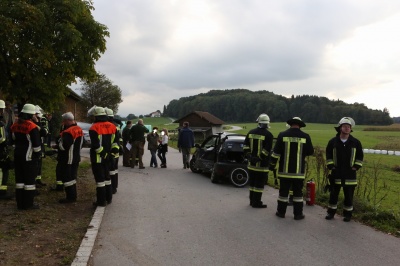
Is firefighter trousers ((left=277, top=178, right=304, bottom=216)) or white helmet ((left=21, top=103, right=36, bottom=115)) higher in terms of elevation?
white helmet ((left=21, top=103, right=36, bottom=115))

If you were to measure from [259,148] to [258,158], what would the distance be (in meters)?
0.29

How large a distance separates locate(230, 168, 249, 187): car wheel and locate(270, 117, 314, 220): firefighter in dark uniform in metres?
3.35

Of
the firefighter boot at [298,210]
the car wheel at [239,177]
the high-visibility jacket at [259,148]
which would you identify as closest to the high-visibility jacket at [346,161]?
the firefighter boot at [298,210]

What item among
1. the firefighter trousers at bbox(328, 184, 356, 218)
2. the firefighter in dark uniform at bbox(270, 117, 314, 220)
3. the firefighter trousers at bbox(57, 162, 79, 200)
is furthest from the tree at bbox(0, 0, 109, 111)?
the firefighter trousers at bbox(328, 184, 356, 218)

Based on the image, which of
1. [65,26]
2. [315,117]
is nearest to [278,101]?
[315,117]

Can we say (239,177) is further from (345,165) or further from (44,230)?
(44,230)

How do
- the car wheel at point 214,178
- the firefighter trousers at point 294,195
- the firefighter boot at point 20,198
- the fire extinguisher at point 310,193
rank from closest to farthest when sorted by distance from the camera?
the firefighter boot at point 20,198 → the firefighter trousers at point 294,195 → the fire extinguisher at point 310,193 → the car wheel at point 214,178

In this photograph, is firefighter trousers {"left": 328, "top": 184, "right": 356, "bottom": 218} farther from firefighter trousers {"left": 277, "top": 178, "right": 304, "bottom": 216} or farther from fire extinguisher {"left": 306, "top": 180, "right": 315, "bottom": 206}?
fire extinguisher {"left": 306, "top": 180, "right": 315, "bottom": 206}

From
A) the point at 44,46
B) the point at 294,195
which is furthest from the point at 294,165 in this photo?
the point at 44,46

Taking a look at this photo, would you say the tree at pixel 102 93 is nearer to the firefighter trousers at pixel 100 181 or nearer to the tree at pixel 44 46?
the tree at pixel 44 46

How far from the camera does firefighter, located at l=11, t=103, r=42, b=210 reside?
697 centimetres

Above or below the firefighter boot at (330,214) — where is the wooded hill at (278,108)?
above

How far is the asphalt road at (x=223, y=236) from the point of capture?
496 cm

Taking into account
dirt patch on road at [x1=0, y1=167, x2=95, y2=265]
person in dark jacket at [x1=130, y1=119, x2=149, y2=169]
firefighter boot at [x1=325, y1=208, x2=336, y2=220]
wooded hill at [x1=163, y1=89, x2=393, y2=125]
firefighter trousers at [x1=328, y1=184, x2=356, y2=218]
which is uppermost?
wooded hill at [x1=163, y1=89, x2=393, y2=125]
